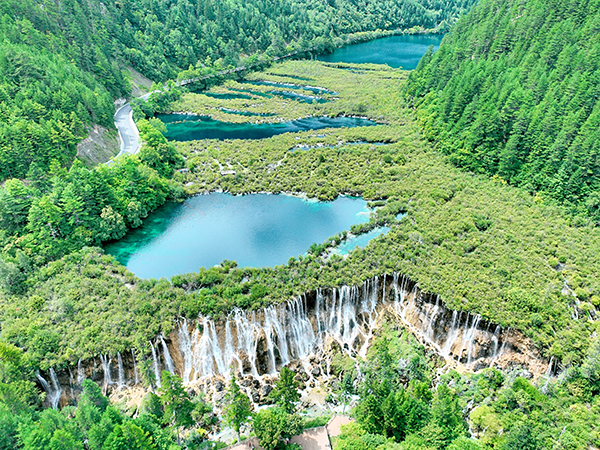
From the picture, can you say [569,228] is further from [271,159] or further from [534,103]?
[271,159]

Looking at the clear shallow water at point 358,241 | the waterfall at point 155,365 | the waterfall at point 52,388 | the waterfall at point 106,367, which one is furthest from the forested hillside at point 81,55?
the clear shallow water at point 358,241

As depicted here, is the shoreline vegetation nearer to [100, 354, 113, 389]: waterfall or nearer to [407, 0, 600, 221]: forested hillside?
[100, 354, 113, 389]: waterfall

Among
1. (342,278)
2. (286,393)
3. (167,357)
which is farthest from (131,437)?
(342,278)

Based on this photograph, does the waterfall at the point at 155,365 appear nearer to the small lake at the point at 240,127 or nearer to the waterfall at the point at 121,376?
the waterfall at the point at 121,376

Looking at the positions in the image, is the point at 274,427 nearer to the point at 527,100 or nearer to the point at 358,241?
the point at 358,241

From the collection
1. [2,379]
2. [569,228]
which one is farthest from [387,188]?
[2,379]
